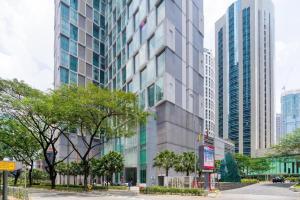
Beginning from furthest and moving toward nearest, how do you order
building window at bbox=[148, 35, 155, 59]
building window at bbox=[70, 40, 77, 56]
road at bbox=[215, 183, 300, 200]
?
1. building window at bbox=[70, 40, 77, 56]
2. building window at bbox=[148, 35, 155, 59]
3. road at bbox=[215, 183, 300, 200]

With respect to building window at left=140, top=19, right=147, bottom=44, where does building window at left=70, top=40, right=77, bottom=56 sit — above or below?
above

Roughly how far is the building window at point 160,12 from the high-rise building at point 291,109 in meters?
126

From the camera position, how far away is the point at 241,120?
18862 centimetres

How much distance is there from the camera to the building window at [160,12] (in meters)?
72.8

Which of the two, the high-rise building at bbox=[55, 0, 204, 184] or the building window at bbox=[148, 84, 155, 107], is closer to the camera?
the high-rise building at bbox=[55, 0, 204, 184]

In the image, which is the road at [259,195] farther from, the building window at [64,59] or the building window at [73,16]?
the building window at [73,16]

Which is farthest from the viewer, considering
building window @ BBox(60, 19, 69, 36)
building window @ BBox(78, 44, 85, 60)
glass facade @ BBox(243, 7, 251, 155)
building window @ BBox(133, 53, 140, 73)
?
glass facade @ BBox(243, 7, 251, 155)

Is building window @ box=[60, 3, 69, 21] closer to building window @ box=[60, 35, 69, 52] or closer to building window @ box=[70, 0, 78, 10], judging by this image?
building window @ box=[70, 0, 78, 10]

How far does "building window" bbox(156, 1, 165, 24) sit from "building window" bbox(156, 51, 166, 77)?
594cm

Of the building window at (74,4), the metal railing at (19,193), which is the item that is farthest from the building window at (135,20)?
the metal railing at (19,193)

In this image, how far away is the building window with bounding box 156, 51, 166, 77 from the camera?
236 ft

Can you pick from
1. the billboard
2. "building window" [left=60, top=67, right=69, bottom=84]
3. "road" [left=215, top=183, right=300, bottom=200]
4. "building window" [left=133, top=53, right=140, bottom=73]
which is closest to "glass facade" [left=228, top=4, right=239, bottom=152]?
"building window" [left=60, top=67, right=69, bottom=84]

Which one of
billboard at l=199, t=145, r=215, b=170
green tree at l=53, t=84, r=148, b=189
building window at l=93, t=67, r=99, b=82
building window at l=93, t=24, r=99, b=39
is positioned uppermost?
building window at l=93, t=24, r=99, b=39

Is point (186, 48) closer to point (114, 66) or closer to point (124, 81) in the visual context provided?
point (124, 81)
